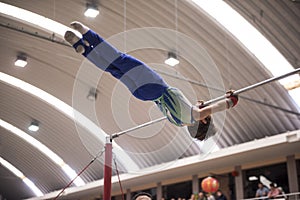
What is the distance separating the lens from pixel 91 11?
9.83 m

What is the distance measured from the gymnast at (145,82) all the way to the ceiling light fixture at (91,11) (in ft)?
Result: 19.0

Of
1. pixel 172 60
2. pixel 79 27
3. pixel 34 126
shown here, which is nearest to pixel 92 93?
pixel 172 60

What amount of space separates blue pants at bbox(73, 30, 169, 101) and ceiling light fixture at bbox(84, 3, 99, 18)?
582 cm

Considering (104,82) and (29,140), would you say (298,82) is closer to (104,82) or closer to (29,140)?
(104,82)

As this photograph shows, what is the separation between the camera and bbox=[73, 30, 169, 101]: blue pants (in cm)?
411

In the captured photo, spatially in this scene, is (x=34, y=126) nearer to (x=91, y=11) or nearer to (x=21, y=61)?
(x=21, y=61)

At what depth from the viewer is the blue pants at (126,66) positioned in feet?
13.5

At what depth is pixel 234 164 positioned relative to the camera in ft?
44.2

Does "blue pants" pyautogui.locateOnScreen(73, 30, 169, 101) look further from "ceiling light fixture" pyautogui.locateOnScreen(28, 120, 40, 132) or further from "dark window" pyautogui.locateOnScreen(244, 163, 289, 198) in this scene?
"ceiling light fixture" pyautogui.locateOnScreen(28, 120, 40, 132)

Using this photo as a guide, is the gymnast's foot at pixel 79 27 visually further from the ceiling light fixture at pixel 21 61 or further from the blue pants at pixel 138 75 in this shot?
the ceiling light fixture at pixel 21 61

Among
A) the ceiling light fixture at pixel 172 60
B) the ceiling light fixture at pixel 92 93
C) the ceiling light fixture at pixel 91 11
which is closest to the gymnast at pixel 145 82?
the ceiling light fixture at pixel 91 11

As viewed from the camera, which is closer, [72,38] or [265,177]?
[72,38]

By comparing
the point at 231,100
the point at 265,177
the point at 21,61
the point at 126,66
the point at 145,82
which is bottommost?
the point at 231,100

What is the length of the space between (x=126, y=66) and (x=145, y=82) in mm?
256
